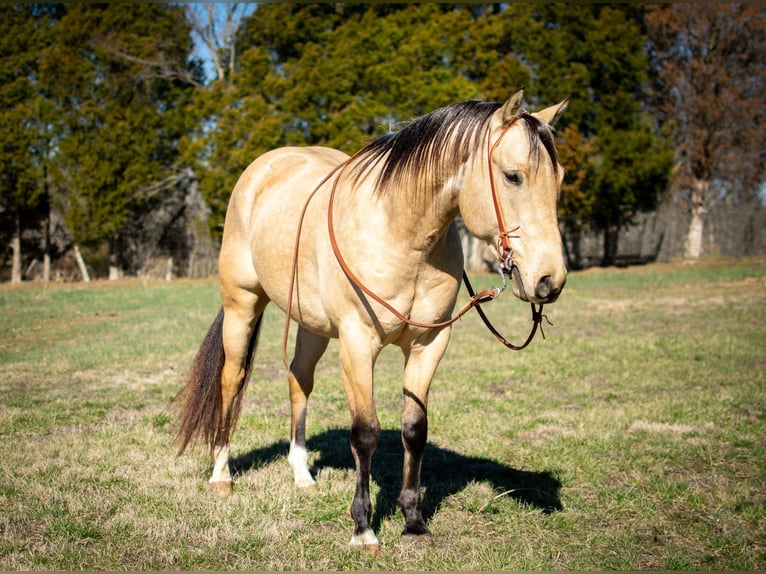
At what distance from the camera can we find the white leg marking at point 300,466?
13.0 ft

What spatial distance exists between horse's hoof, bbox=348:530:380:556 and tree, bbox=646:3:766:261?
2445cm

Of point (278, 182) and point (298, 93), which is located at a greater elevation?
point (298, 93)

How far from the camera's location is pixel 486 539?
3.21 m

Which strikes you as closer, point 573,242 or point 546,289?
point 546,289

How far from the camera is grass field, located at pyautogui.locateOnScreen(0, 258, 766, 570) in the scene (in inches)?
120

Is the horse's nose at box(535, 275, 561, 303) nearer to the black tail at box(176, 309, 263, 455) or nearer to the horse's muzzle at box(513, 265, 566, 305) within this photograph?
the horse's muzzle at box(513, 265, 566, 305)

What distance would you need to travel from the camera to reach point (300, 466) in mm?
4051

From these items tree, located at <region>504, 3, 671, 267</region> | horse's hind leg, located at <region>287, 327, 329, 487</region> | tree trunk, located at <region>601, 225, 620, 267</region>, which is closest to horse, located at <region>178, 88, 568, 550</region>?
horse's hind leg, located at <region>287, 327, 329, 487</region>

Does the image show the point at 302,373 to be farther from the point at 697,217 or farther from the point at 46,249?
the point at 697,217

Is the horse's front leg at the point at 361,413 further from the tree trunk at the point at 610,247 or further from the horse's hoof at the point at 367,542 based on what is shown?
the tree trunk at the point at 610,247

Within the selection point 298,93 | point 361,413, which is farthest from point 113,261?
point 361,413

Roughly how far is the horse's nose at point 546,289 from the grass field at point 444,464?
129 cm

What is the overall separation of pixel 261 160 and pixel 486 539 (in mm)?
2931

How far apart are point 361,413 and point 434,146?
4.47 feet
